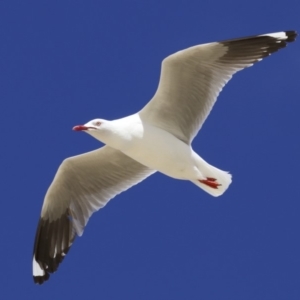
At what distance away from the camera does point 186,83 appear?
11.3 meters

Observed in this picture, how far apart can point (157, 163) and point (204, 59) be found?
1257mm

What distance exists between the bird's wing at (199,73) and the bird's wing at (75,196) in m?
1.07

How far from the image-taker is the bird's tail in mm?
11297

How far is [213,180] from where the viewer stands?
1141cm

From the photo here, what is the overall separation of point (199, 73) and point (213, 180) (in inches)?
47.6

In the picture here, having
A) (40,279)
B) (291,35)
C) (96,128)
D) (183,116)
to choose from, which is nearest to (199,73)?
(183,116)

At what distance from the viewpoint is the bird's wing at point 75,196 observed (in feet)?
40.2

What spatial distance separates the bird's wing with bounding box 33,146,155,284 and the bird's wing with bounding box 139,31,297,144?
3.52ft

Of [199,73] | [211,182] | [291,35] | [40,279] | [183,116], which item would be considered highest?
[291,35]

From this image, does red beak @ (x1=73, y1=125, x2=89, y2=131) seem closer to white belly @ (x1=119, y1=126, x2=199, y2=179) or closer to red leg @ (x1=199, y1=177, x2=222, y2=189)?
white belly @ (x1=119, y1=126, x2=199, y2=179)

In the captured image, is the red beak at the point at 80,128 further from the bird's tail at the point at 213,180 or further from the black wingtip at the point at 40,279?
the black wingtip at the point at 40,279

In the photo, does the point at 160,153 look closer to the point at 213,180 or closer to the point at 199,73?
the point at 213,180

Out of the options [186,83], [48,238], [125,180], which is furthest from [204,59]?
[48,238]

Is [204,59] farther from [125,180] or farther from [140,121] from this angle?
[125,180]
